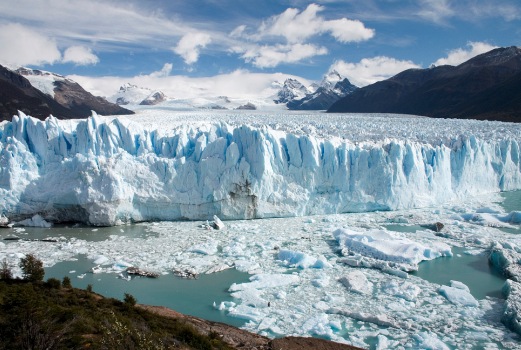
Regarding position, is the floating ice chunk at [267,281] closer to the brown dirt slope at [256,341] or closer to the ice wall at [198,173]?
the brown dirt slope at [256,341]

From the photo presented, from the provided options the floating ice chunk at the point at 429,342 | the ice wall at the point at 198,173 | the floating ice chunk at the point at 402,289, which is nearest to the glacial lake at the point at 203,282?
the floating ice chunk at the point at 402,289

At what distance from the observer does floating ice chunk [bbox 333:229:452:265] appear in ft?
29.6

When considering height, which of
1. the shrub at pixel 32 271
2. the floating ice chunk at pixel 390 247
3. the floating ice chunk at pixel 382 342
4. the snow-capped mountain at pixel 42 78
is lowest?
the floating ice chunk at pixel 382 342

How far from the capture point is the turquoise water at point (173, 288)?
7195 millimetres

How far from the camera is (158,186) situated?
12.7 metres

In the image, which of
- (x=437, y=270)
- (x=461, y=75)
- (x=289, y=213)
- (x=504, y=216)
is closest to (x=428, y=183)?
(x=504, y=216)

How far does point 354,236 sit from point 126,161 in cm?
720

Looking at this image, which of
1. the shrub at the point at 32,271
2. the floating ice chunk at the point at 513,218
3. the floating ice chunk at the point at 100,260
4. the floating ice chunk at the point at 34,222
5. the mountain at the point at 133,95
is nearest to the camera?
the shrub at the point at 32,271

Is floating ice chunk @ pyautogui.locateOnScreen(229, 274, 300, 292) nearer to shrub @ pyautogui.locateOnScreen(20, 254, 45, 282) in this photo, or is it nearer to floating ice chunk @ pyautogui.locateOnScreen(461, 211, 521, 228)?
shrub @ pyautogui.locateOnScreen(20, 254, 45, 282)

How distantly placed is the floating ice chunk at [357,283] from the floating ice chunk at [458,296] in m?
1.29

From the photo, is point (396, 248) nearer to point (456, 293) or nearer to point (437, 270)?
point (437, 270)

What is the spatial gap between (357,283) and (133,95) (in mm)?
102124

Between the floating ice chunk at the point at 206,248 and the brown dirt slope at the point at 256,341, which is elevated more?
the floating ice chunk at the point at 206,248

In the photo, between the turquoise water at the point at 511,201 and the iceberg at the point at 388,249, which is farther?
the turquoise water at the point at 511,201
